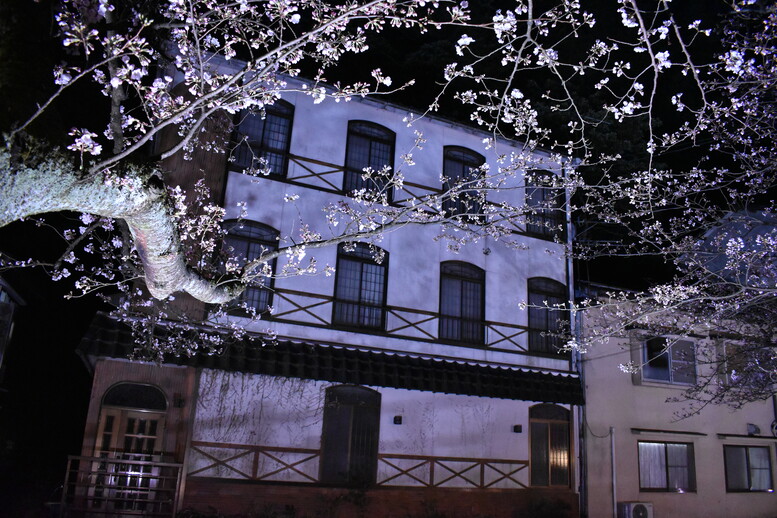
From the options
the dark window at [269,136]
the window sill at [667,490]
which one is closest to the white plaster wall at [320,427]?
the window sill at [667,490]

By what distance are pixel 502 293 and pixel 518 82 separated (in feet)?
41.8

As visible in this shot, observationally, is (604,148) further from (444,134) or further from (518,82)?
(444,134)

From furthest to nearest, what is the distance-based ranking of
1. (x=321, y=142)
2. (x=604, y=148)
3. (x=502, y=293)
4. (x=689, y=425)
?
(x=604, y=148)
(x=689, y=425)
(x=502, y=293)
(x=321, y=142)

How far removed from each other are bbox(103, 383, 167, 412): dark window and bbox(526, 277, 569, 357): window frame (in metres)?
9.21

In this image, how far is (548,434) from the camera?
1470 cm

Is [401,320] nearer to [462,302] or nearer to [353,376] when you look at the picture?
[462,302]

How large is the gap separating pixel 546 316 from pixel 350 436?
6649 mm

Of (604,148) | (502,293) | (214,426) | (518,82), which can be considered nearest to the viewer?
(214,426)

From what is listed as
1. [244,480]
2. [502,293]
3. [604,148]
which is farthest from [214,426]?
[604,148]

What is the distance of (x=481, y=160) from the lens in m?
15.9

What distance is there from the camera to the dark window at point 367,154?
1402 cm

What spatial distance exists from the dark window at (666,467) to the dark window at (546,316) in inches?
152

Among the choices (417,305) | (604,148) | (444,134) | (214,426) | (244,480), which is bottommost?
(244,480)

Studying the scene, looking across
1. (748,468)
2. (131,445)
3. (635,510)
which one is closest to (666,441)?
(635,510)
